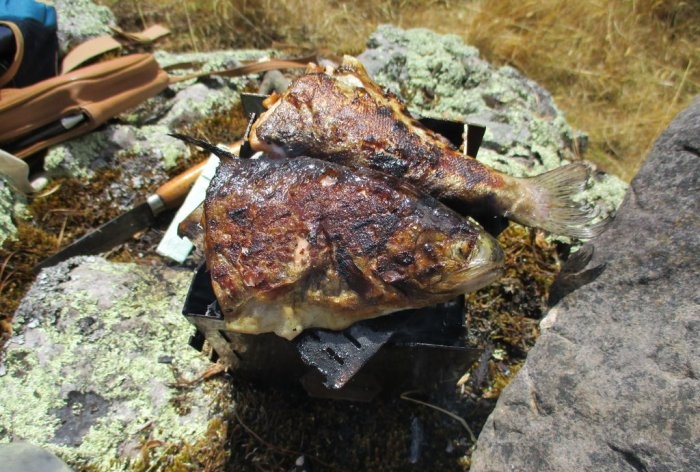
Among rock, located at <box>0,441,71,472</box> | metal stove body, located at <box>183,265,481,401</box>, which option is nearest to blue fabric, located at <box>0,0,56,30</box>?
metal stove body, located at <box>183,265,481,401</box>

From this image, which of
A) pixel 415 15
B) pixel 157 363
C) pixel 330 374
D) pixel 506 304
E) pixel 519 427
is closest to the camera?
pixel 330 374

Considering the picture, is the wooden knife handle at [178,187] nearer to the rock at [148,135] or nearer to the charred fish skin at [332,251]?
the rock at [148,135]

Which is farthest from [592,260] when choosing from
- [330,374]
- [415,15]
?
[415,15]

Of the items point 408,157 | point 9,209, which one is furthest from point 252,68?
point 408,157

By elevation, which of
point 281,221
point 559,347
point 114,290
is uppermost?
point 281,221

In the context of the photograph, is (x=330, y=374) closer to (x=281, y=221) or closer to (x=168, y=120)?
(x=281, y=221)

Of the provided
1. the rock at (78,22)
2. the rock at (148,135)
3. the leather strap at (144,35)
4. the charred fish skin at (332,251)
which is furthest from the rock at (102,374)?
the leather strap at (144,35)

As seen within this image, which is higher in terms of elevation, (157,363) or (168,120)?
(168,120)

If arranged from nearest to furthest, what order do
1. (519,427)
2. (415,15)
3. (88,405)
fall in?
1. (519,427)
2. (88,405)
3. (415,15)
